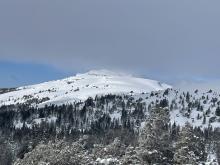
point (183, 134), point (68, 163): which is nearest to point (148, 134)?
point (183, 134)

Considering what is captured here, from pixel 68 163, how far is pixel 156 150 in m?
32.6

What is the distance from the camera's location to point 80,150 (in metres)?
81.4

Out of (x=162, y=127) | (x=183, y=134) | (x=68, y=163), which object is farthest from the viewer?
(x=68, y=163)

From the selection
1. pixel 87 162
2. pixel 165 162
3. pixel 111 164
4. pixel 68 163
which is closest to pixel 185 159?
pixel 165 162

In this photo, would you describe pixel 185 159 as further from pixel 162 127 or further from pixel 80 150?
pixel 80 150

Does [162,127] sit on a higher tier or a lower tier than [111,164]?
higher

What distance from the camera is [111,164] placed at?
57.2m

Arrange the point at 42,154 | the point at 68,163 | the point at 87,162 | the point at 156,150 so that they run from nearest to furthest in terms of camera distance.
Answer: the point at 156,150, the point at 87,162, the point at 68,163, the point at 42,154

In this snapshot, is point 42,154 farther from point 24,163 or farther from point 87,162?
point 87,162

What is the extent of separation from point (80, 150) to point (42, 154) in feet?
39.9

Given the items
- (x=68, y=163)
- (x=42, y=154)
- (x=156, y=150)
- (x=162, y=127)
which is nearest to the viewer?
(x=156, y=150)

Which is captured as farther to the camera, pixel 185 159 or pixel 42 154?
pixel 42 154

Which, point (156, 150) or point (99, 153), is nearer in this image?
point (156, 150)

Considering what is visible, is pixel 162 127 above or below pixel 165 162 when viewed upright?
above
